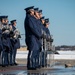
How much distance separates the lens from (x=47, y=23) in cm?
1448

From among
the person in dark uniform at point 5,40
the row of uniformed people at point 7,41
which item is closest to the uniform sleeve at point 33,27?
the row of uniformed people at point 7,41

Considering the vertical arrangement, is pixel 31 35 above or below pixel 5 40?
above

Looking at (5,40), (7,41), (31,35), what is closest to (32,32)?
(31,35)

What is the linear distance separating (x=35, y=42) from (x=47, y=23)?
8.38 feet

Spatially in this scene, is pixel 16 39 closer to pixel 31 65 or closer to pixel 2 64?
pixel 2 64

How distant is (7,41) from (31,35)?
120 inches

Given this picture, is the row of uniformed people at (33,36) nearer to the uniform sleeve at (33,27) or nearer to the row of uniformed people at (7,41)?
the uniform sleeve at (33,27)

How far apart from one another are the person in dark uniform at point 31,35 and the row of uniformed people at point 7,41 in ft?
6.33

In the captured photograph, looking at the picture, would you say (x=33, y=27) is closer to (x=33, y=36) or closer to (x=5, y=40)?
(x=33, y=36)

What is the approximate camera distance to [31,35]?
39.3 feet

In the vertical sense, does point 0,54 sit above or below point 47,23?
below

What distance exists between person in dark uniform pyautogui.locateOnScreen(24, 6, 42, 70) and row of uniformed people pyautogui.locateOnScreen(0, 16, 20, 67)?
1.93 metres

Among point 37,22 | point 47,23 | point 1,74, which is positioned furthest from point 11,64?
point 1,74

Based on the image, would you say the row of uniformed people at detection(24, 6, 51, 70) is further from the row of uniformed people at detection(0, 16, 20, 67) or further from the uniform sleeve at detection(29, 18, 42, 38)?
the row of uniformed people at detection(0, 16, 20, 67)
